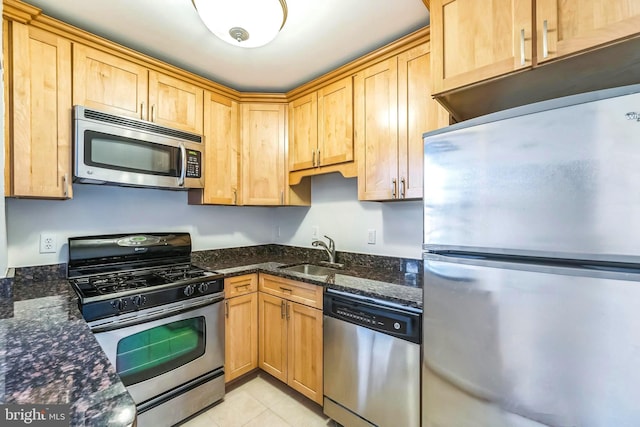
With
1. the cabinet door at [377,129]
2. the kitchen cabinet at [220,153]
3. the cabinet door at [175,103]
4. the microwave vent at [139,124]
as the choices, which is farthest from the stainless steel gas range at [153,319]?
the cabinet door at [377,129]

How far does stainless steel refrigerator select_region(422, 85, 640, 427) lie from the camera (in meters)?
0.78

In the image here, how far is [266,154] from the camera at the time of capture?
257 cm

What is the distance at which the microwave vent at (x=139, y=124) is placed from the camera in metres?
1.71

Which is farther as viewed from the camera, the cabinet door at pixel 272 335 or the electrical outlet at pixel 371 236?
the electrical outlet at pixel 371 236

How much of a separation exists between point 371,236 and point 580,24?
165 cm

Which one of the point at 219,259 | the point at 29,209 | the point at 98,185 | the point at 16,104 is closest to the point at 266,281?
the point at 219,259

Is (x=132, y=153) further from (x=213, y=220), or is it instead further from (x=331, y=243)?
(x=331, y=243)

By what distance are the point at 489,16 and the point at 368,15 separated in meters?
0.72

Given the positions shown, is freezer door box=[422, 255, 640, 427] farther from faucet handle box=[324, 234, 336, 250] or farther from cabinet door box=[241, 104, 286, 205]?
cabinet door box=[241, 104, 286, 205]

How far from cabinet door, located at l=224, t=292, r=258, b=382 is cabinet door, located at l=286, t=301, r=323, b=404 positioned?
0.37 meters

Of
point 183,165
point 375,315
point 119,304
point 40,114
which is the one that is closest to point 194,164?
point 183,165

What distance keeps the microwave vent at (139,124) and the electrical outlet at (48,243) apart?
0.83 metres

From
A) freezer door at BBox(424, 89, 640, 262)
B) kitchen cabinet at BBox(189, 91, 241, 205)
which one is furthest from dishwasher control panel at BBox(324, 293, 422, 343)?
kitchen cabinet at BBox(189, 91, 241, 205)

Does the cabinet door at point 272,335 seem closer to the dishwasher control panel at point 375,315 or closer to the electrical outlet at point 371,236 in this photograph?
the dishwasher control panel at point 375,315
